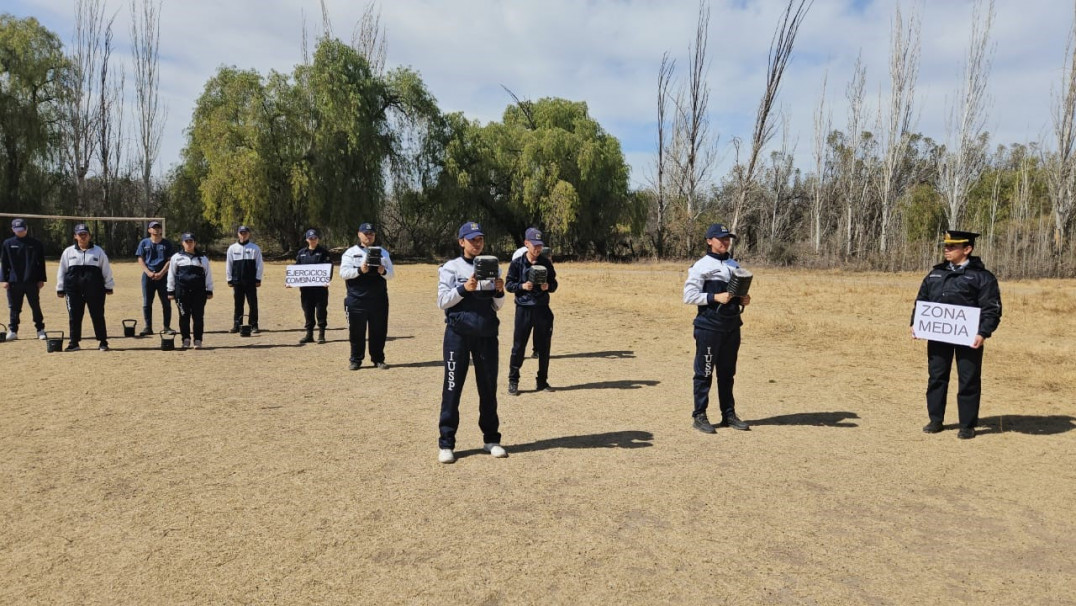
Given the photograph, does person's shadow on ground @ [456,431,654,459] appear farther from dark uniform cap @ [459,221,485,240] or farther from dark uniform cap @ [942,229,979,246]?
dark uniform cap @ [942,229,979,246]

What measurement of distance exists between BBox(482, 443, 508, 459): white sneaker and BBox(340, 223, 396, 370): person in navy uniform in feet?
12.4

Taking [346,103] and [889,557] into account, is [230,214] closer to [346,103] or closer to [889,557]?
[346,103]

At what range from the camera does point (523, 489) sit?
4918 mm

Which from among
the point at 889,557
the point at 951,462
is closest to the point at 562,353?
the point at 951,462

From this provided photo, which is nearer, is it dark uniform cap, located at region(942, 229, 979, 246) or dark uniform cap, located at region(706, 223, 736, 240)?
dark uniform cap, located at region(706, 223, 736, 240)

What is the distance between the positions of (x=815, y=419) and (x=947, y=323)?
164 cm

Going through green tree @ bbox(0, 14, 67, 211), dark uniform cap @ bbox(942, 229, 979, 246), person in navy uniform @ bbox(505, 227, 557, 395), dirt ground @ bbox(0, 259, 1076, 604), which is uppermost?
green tree @ bbox(0, 14, 67, 211)

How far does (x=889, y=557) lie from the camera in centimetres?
395

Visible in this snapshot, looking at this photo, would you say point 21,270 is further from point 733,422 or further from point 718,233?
point 733,422

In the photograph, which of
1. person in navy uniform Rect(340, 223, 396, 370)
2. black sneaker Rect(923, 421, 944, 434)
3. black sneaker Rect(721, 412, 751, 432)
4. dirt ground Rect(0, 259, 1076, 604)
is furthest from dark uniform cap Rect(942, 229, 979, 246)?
person in navy uniform Rect(340, 223, 396, 370)

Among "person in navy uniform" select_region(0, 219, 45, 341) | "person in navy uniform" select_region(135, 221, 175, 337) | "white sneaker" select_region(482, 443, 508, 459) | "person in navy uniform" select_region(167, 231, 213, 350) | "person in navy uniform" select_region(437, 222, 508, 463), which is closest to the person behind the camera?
"person in navy uniform" select_region(437, 222, 508, 463)

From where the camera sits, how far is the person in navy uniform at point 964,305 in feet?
20.3

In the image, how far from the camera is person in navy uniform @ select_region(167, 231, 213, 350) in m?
10.1

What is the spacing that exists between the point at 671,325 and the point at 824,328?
3.17 m
